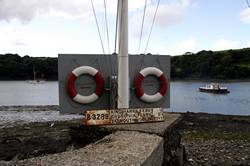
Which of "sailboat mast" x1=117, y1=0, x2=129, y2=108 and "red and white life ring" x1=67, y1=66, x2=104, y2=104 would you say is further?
"red and white life ring" x1=67, y1=66, x2=104, y2=104

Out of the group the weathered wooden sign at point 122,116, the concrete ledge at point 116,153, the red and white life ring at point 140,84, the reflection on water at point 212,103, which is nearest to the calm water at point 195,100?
the reflection on water at point 212,103

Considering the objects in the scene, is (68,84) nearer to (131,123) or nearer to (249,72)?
(131,123)

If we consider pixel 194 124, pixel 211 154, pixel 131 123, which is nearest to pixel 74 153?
pixel 131 123

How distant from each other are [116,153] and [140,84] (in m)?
3.32

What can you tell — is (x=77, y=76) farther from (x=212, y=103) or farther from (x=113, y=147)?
(x=212, y=103)

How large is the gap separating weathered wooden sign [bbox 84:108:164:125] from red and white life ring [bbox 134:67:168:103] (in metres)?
1.11

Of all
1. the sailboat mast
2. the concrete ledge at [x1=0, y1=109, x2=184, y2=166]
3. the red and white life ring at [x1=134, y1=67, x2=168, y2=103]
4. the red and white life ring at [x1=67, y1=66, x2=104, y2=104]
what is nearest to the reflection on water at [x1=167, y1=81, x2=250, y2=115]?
the red and white life ring at [x1=134, y1=67, x2=168, y2=103]

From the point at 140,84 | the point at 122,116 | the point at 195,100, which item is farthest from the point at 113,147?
the point at 195,100

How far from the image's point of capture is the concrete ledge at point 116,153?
12.8 feet

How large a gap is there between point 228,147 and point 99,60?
4367 millimetres

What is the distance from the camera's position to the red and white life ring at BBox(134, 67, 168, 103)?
295 inches

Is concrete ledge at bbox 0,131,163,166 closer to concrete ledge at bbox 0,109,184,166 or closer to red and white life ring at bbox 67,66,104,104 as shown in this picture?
concrete ledge at bbox 0,109,184,166

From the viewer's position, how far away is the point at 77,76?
718cm

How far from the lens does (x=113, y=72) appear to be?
741 centimetres
